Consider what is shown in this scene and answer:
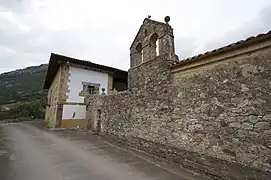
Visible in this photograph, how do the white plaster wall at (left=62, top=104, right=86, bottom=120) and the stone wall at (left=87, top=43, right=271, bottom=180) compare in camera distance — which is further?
the white plaster wall at (left=62, top=104, right=86, bottom=120)

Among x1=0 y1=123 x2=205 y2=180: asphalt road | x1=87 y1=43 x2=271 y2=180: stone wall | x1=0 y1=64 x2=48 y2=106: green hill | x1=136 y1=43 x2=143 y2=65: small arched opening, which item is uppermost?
x1=0 y1=64 x2=48 y2=106: green hill

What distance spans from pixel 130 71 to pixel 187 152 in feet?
13.0

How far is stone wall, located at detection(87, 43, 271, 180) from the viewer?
11.5 ft

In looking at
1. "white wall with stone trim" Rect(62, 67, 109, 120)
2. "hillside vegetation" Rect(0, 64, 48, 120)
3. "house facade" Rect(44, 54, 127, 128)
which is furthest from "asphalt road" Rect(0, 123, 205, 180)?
"hillside vegetation" Rect(0, 64, 48, 120)

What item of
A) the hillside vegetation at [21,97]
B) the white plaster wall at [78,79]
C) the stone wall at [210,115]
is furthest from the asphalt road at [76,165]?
the hillside vegetation at [21,97]

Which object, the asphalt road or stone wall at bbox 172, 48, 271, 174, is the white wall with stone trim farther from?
stone wall at bbox 172, 48, 271, 174

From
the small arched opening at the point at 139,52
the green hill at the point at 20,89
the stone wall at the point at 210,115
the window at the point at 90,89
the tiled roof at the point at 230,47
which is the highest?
the green hill at the point at 20,89

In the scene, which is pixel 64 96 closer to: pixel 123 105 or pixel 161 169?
pixel 123 105

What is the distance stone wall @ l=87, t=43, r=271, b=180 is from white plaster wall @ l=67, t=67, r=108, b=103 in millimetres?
7555

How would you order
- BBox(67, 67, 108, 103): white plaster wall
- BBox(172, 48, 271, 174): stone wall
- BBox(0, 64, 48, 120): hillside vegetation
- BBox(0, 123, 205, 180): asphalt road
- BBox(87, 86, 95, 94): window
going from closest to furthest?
BBox(172, 48, 271, 174): stone wall < BBox(0, 123, 205, 180): asphalt road < BBox(67, 67, 108, 103): white plaster wall < BBox(87, 86, 95, 94): window < BBox(0, 64, 48, 120): hillside vegetation

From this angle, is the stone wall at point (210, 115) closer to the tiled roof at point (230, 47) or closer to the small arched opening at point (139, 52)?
the tiled roof at point (230, 47)

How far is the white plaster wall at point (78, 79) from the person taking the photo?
13.3 m

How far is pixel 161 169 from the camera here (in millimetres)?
4613

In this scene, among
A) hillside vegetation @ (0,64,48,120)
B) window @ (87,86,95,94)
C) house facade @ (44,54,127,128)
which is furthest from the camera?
hillside vegetation @ (0,64,48,120)
